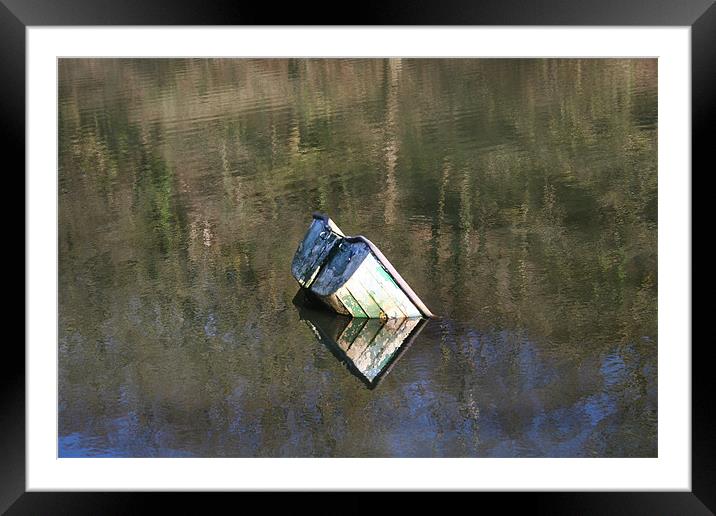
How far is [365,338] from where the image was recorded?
6.29 meters

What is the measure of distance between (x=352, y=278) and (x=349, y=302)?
0.72ft

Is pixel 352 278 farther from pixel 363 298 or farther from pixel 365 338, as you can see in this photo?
pixel 365 338

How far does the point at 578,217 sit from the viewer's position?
353 inches

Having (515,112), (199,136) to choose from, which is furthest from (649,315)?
(199,136)

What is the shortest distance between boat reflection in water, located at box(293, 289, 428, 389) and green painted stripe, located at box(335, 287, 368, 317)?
50mm

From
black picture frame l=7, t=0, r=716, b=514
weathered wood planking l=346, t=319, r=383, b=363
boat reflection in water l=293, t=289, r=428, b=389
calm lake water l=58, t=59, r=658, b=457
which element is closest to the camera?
black picture frame l=7, t=0, r=716, b=514

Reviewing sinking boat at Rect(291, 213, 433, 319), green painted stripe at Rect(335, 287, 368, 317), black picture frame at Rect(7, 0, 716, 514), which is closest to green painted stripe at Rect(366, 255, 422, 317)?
sinking boat at Rect(291, 213, 433, 319)

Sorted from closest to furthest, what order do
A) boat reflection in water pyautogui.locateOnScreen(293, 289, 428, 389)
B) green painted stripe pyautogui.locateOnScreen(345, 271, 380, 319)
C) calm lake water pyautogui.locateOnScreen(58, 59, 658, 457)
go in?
calm lake water pyautogui.locateOnScreen(58, 59, 658, 457) < boat reflection in water pyautogui.locateOnScreen(293, 289, 428, 389) < green painted stripe pyautogui.locateOnScreen(345, 271, 380, 319)

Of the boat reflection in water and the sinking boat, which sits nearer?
the boat reflection in water

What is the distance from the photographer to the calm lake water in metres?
5.54

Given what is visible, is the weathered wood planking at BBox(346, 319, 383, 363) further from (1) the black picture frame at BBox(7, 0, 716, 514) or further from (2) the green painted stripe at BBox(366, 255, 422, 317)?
(1) the black picture frame at BBox(7, 0, 716, 514)

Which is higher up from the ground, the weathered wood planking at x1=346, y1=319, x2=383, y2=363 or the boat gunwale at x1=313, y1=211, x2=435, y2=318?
the boat gunwale at x1=313, y1=211, x2=435, y2=318
